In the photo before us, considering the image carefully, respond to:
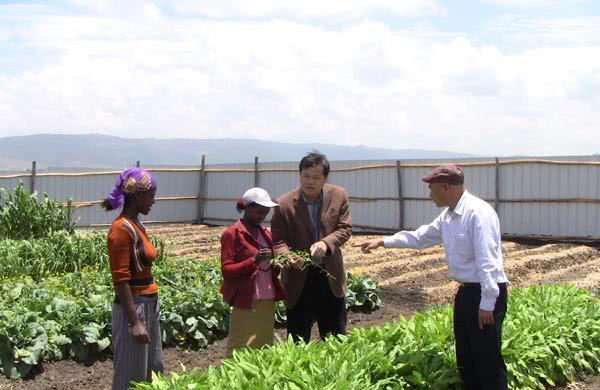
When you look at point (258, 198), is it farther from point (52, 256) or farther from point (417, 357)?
point (52, 256)

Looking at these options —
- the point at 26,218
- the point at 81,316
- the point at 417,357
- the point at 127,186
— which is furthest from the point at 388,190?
the point at 127,186

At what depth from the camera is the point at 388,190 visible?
19000 millimetres

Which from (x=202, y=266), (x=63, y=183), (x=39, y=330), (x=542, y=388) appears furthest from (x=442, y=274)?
(x=63, y=183)

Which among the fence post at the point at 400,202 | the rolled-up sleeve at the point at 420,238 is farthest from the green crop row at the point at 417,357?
the fence post at the point at 400,202

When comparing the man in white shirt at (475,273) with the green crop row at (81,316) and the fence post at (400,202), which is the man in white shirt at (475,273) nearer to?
the green crop row at (81,316)

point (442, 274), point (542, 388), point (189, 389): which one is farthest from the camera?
point (442, 274)

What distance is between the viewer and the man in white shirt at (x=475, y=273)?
4535mm

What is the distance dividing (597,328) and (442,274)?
221 inches

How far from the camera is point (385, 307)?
938 centimetres

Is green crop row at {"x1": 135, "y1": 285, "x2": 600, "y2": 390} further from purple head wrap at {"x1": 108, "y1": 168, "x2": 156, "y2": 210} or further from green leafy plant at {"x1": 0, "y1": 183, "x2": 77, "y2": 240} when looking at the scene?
green leafy plant at {"x1": 0, "y1": 183, "x2": 77, "y2": 240}

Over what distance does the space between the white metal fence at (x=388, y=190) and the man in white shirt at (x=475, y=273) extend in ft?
40.1

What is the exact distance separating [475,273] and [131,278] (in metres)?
2.01

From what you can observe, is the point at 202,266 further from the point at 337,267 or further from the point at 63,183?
the point at 63,183

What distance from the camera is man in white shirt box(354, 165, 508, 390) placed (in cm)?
454
